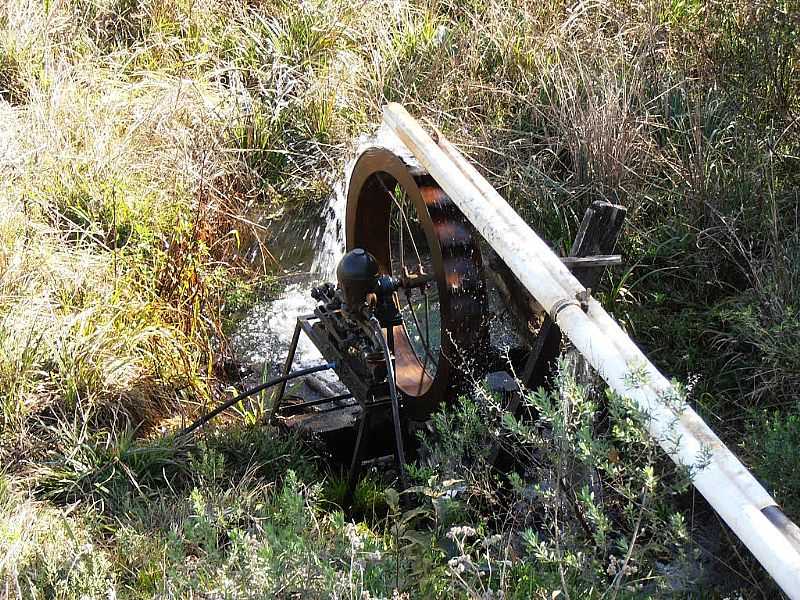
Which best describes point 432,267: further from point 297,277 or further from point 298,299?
point 297,277

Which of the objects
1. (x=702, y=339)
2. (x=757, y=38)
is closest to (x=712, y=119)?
(x=757, y=38)

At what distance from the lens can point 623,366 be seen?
285 centimetres

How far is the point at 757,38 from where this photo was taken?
4934 millimetres

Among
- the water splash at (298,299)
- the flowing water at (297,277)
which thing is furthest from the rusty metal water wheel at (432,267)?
the water splash at (298,299)

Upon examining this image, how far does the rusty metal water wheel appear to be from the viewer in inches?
157

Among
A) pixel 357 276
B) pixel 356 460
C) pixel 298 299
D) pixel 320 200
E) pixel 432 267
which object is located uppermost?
pixel 357 276

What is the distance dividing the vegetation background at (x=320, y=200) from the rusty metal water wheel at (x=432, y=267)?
23 centimetres

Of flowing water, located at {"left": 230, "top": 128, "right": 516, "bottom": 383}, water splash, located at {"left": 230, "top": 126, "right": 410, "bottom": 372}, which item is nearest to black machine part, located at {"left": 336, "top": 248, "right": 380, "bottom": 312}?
flowing water, located at {"left": 230, "top": 128, "right": 516, "bottom": 383}

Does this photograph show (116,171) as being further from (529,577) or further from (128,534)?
(529,577)

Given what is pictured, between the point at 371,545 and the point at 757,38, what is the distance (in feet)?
11.4

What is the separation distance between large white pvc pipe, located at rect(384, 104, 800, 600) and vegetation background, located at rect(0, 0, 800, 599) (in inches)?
4.4

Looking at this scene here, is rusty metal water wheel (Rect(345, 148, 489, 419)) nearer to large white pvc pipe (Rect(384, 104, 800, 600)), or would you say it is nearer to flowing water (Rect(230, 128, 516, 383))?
large white pvc pipe (Rect(384, 104, 800, 600))

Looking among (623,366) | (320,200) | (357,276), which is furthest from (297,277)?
(623,366)

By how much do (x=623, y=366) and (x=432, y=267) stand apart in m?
1.69
